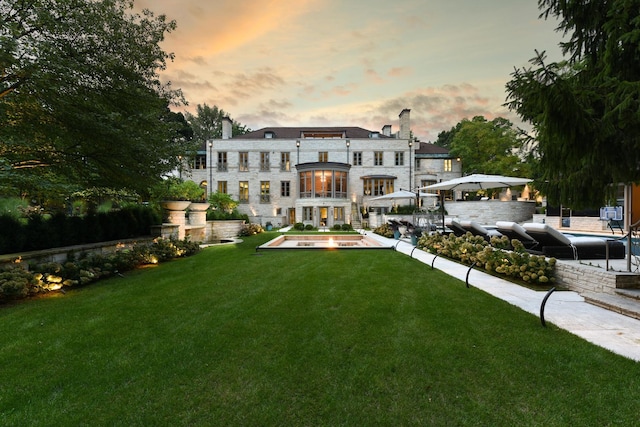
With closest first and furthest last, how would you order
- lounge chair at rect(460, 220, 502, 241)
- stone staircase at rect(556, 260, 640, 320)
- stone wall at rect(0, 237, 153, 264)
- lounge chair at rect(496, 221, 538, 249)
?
stone staircase at rect(556, 260, 640, 320)
stone wall at rect(0, 237, 153, 264)
lounge chair at rect(496, 221, 538, 249)
lounge chair at rect(460, 220, 502, 241)

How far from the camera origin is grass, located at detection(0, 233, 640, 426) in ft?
7.43

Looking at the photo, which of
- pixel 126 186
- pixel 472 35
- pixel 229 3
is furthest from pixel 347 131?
pixel 126 186

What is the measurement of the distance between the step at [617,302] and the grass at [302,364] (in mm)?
1484

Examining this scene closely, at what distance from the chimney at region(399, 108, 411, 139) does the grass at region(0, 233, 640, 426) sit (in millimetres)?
31293

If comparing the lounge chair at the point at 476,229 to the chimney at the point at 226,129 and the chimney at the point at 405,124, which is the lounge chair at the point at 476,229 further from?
the chimney at the point at 226,129

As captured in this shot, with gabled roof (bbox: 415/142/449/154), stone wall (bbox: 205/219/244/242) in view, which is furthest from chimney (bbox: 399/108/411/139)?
stone wall (bbox: 205/219/244/242)

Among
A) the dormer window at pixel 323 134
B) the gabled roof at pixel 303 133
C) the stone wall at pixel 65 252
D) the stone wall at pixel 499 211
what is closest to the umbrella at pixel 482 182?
the stone wall at pixel 65 252

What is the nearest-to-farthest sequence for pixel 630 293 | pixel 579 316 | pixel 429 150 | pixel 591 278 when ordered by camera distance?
pixel 579 316
pixel 630 293
pixel 591 278
pixel 429 150

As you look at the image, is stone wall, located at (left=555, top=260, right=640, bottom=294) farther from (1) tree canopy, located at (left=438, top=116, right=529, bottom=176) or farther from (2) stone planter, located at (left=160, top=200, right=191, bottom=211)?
(1) tree canopy, located at (left=438, top=116, right=529, bottom=176)

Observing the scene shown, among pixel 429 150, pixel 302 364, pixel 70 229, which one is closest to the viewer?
pixel 302 364

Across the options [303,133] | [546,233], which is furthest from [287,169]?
[546,233]

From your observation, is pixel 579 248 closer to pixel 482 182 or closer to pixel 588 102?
pixel 588 102

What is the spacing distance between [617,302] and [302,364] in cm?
521

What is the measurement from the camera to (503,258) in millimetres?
7395
